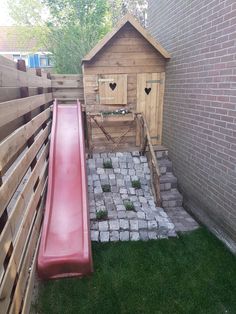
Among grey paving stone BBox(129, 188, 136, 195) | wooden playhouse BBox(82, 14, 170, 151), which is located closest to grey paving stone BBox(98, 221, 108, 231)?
grey paving stone BBox(129, 188, 136, 195)

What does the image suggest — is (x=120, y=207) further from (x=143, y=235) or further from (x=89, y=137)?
(x=89, y=137)

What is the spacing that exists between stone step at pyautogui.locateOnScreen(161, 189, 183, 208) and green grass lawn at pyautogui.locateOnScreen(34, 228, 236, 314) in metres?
1.45

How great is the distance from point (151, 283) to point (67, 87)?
589cm

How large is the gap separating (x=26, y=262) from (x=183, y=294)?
220 cm

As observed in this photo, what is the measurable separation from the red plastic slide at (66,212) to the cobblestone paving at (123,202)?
3.78ft

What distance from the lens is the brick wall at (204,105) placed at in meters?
4.12

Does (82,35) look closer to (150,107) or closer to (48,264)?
(150,107)

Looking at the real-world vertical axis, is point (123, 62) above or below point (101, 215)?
above

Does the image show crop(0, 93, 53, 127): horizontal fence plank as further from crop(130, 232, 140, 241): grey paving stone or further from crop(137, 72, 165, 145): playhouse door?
crop(137, 72, 165, 145): playhouse door

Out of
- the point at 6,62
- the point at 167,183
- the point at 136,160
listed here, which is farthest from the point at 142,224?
the point at 6,62

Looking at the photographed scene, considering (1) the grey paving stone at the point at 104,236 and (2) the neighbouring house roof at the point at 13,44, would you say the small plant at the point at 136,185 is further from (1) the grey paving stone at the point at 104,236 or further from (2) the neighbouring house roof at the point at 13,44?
(2) the neighbouring house roof at the point at 13,44

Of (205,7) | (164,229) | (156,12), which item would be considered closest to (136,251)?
(164,229)

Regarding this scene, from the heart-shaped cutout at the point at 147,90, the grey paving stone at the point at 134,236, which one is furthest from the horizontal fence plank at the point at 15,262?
the heart-shaped cutout at the point at 147,90

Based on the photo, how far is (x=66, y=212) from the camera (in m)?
3.73
